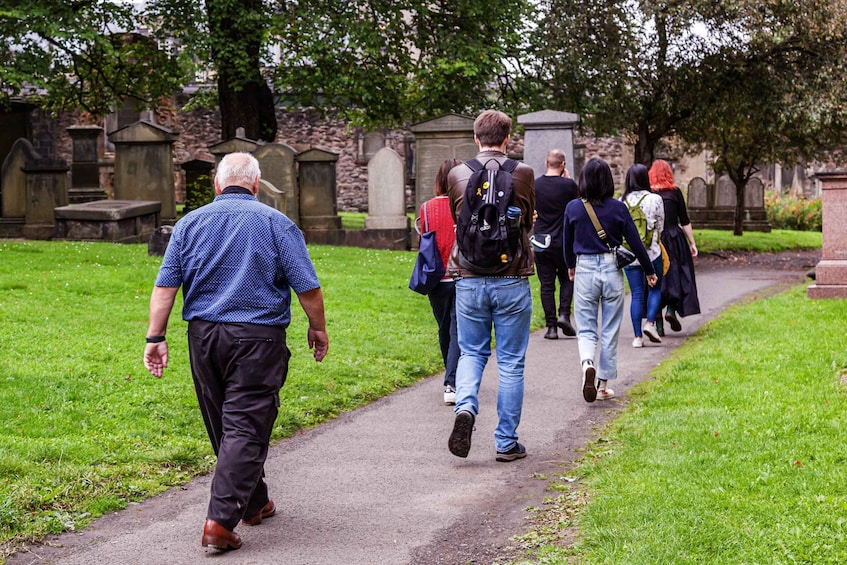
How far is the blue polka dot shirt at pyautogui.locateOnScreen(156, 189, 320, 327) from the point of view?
16.2 ft

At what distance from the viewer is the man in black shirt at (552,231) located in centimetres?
1072

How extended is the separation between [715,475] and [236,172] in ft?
8.93

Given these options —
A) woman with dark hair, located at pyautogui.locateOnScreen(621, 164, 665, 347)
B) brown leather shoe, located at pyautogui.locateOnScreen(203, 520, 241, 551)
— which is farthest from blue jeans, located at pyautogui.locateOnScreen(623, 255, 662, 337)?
brown leather shoe, located at pyautogui.locateOnScreen(203, 520, 241, 551)

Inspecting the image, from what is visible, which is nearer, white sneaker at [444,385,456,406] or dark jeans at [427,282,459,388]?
dark jeans at [427,282,459,388]

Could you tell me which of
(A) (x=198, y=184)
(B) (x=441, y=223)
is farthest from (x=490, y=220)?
(A) (x=198, y=184)

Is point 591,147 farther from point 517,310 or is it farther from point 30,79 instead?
point 517,310

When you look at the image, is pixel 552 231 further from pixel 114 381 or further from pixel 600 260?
pixel 114 381

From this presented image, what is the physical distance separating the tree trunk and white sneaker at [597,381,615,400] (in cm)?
1433

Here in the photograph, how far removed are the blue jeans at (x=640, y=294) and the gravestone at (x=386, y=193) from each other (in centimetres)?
1028

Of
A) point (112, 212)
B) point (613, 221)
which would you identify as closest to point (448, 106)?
point (112, 212)

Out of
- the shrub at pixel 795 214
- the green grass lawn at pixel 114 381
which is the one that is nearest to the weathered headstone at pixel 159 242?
the green grass lawn at pixel 114 381

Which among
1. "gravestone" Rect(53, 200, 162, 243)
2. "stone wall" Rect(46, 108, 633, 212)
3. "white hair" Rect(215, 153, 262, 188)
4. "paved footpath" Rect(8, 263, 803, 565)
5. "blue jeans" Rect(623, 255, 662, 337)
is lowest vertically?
"paved footpath" Rect(8, 263, 803, 565)

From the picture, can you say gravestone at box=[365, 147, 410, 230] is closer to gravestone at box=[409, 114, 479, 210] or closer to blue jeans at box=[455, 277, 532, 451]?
gravestone at box=[409, 114, 479, 210]

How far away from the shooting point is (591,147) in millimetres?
44094
